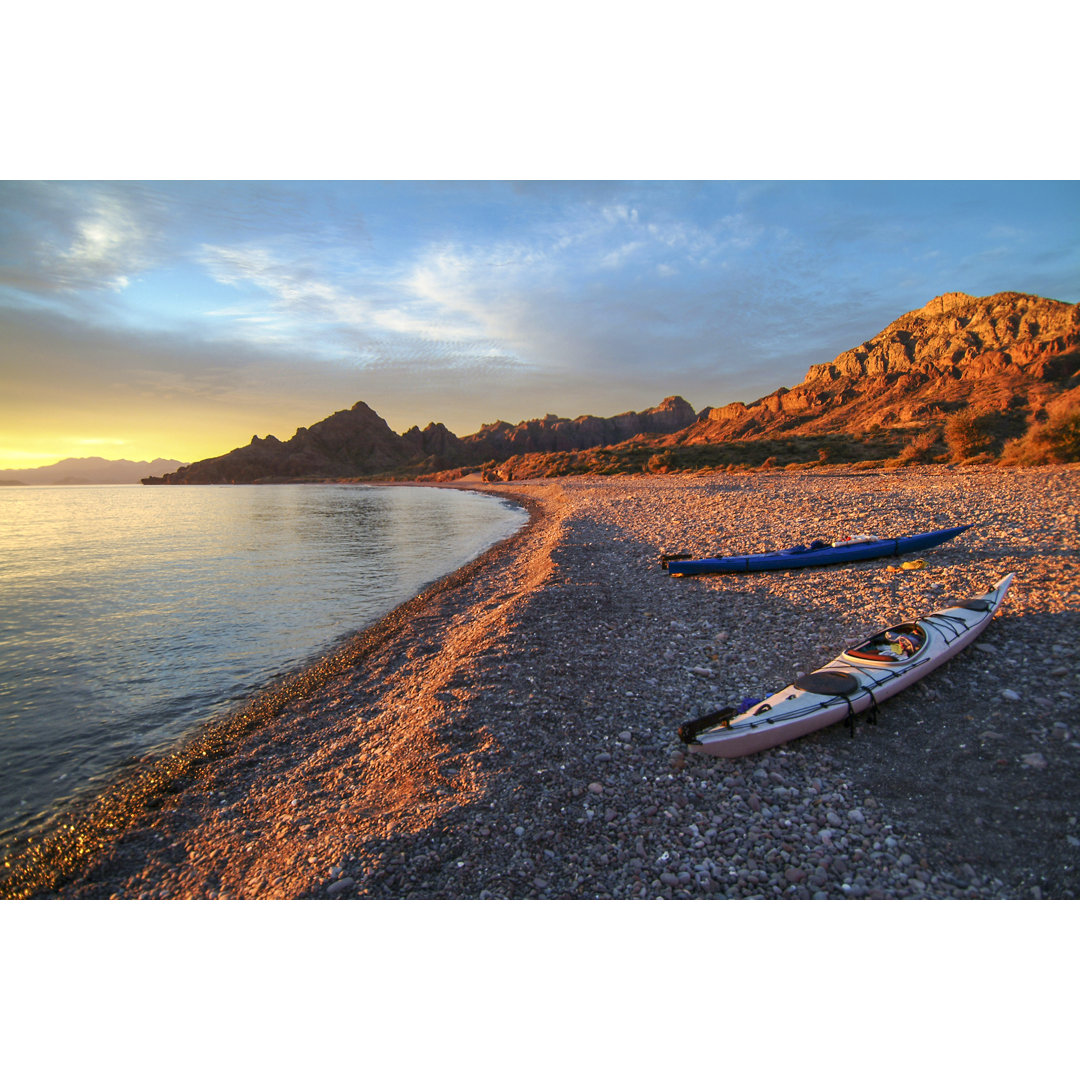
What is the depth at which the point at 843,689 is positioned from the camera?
5.54m

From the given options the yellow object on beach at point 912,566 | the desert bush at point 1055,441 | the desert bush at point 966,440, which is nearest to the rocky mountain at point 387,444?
the desert bush at point 966,440

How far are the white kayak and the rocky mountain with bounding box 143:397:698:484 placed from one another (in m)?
153

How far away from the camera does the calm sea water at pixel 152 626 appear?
7.17 meters

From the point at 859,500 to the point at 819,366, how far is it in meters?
116

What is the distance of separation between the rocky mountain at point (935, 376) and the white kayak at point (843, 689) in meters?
49.4

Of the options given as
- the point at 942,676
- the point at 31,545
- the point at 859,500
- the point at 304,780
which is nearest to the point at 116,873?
the point at 304,780

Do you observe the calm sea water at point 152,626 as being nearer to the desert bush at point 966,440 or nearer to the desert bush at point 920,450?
the desert bush at point 920,450

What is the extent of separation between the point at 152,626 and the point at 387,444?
585 ft

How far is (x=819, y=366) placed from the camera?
114062 mm

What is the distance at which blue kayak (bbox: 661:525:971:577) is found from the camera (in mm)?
11211

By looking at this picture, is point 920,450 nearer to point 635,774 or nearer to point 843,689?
point 843,689

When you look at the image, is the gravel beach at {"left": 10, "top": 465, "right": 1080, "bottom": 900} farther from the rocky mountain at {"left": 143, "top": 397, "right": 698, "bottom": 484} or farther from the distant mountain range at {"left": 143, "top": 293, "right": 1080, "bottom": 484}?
the rocky mountain at {"left": 143, "top": 397, "right": 698, "bottom": 484}

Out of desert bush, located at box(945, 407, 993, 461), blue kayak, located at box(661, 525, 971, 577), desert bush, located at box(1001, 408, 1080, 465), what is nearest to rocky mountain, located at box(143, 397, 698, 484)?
desert bush, located at box(945, 407, 993, 461)

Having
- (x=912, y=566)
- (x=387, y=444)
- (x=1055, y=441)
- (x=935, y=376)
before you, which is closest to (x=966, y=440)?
(x=1055, y=441)
